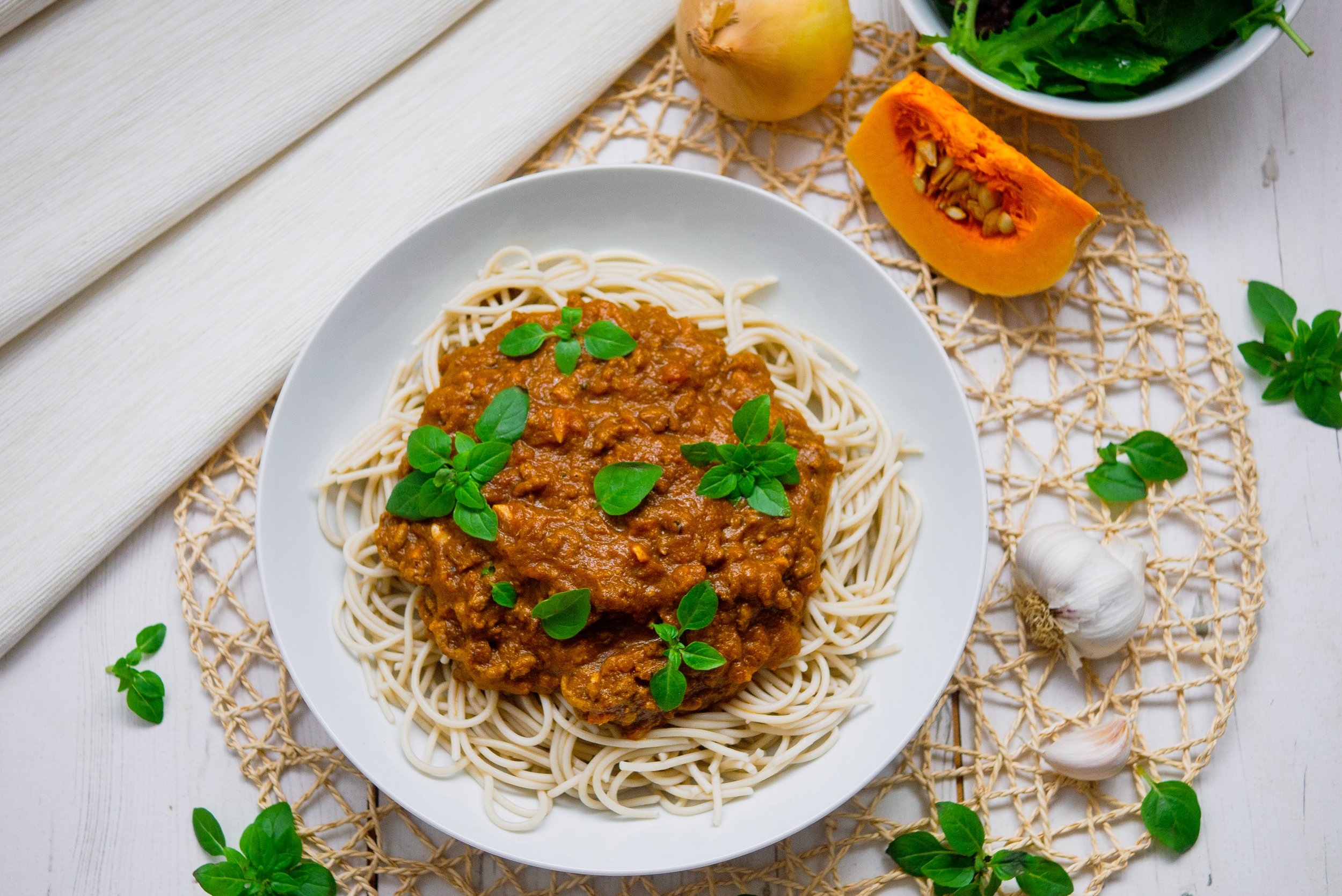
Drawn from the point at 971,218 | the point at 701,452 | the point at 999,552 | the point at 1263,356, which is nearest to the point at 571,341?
the point at 701,452

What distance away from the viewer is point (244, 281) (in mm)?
3668

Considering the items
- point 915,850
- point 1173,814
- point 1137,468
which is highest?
point 1137,468

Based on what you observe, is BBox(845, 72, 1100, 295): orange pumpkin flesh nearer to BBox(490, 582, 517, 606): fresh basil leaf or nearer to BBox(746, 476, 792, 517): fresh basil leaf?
BBox(746, 476, 792, 517): fresh basil leaf

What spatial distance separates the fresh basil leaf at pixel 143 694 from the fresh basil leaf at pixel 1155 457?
3.80 meters

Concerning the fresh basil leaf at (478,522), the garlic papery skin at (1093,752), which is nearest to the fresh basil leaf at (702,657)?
the fresh basil leaf at (478,522)

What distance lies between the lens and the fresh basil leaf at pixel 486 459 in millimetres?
3064

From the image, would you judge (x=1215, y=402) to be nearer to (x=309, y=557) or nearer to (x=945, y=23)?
(x=945, y=23)

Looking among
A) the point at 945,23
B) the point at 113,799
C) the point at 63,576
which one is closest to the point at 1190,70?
the point at 945,23

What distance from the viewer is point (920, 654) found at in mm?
3385

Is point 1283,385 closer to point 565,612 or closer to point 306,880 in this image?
point 565,612

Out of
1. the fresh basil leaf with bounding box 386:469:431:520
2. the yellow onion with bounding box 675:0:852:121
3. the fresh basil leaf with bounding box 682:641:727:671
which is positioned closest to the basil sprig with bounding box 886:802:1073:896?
the fresh basil leaf with bounding box 682:641:727:671

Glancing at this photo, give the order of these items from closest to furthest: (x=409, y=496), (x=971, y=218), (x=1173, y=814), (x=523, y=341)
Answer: (x=409, y=496) < (x=523, y=341) < (x=1173, y=814) < (x=971, y=218)

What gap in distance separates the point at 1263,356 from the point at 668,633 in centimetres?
264

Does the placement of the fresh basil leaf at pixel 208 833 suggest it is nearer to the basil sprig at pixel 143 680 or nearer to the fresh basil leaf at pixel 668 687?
the basil sprig at pixel 143 680
